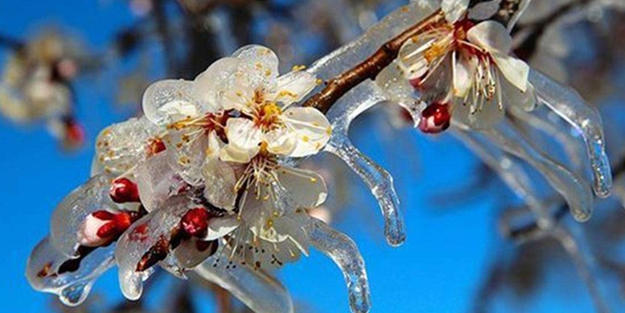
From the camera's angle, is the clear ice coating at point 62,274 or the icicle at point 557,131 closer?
the clear ice coating at point 62,274

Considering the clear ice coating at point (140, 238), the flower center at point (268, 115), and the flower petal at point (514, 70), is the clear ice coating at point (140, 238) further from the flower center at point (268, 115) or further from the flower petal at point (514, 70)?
the flower petal at point (514, 70)

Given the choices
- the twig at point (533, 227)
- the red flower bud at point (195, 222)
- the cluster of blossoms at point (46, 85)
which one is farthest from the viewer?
the cluster of blossoms at point (46, 85)

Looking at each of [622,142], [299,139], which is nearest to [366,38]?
[299,139]

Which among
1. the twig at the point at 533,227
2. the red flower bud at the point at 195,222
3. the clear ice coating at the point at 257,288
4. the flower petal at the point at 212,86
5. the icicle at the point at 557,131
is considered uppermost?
the flower petal at the point at 212,86

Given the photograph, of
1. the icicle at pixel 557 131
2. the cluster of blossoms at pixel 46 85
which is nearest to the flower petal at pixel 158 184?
the icicle at pixel 557 131

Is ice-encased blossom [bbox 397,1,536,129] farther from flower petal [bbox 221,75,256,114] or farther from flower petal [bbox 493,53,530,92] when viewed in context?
flower petal [bbox 221,75,256,114]

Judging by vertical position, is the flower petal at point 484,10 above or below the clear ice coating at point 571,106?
above

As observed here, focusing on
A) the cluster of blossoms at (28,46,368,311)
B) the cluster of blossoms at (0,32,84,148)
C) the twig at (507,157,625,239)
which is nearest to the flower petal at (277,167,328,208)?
the cluster of blossoms at (28,46,368,311)
